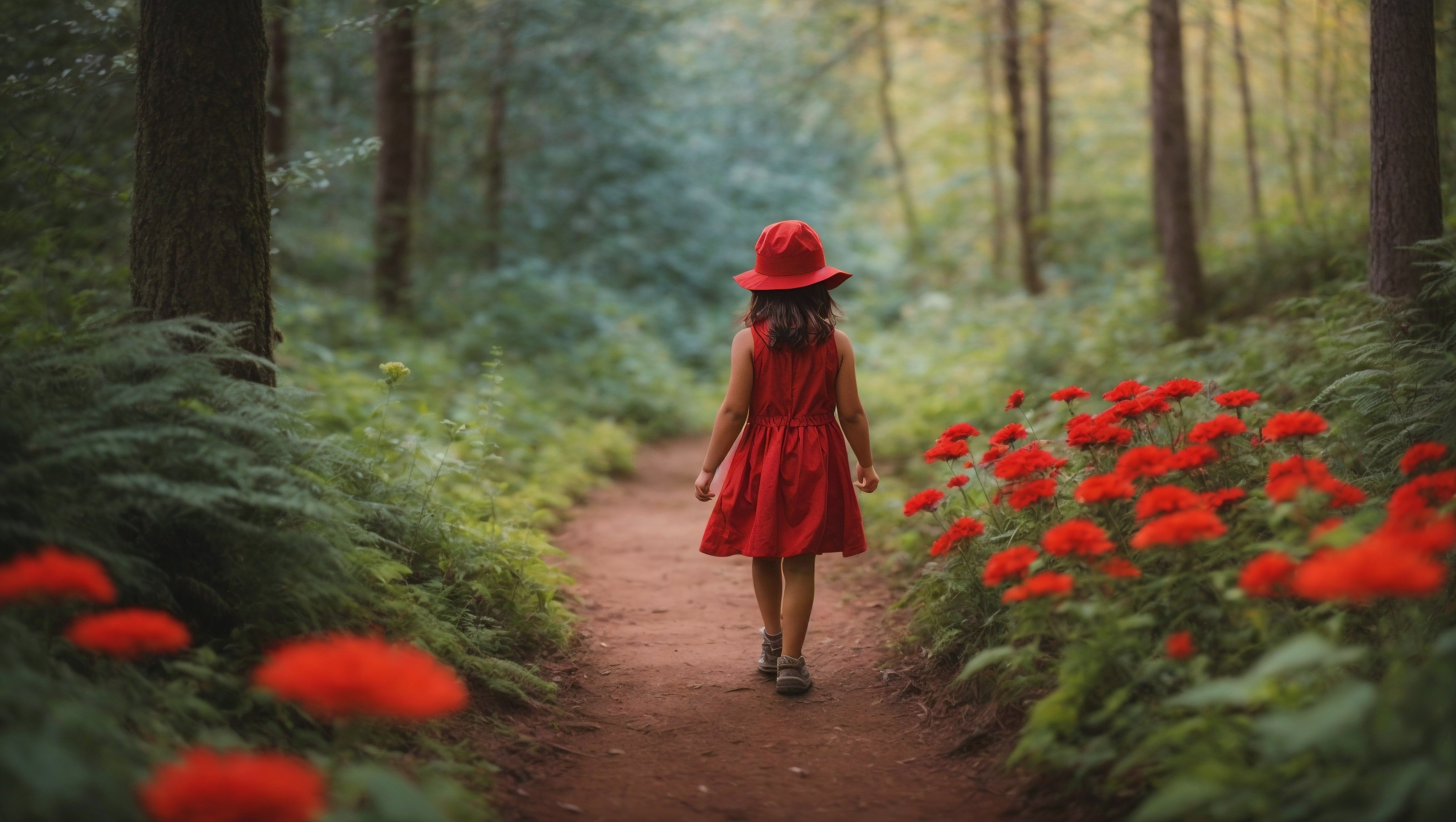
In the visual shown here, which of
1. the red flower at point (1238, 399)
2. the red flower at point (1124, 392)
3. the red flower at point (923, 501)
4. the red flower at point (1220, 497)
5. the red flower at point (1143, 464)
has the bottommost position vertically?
the red flower at point (923, 501)

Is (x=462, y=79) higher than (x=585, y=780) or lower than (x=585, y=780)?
higher

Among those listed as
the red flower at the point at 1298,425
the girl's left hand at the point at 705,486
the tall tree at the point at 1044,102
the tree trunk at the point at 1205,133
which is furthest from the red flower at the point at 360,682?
the tree trunk at the point at 1205,133

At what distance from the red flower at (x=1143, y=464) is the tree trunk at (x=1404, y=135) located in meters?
2.93

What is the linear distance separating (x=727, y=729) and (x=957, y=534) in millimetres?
1340

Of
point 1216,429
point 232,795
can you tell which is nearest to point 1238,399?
point 1216,429

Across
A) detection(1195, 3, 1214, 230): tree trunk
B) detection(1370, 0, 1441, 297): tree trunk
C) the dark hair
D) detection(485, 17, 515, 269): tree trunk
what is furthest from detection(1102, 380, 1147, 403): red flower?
detection(1195, 3, 1214, 230): tree trunk

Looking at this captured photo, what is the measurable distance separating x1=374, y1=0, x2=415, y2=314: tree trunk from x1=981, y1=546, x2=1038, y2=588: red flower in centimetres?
997

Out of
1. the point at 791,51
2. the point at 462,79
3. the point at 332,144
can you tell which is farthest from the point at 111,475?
the point at 791,51

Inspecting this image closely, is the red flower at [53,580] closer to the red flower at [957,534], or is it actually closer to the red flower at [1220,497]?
the red flower at [957,534]

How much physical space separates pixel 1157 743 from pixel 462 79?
13.1 m

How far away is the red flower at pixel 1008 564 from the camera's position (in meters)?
3.15

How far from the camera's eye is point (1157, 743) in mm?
2627

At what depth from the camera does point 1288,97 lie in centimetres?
1163

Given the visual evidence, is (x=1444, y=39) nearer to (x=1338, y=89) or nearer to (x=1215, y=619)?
(x=1338, y=89)
